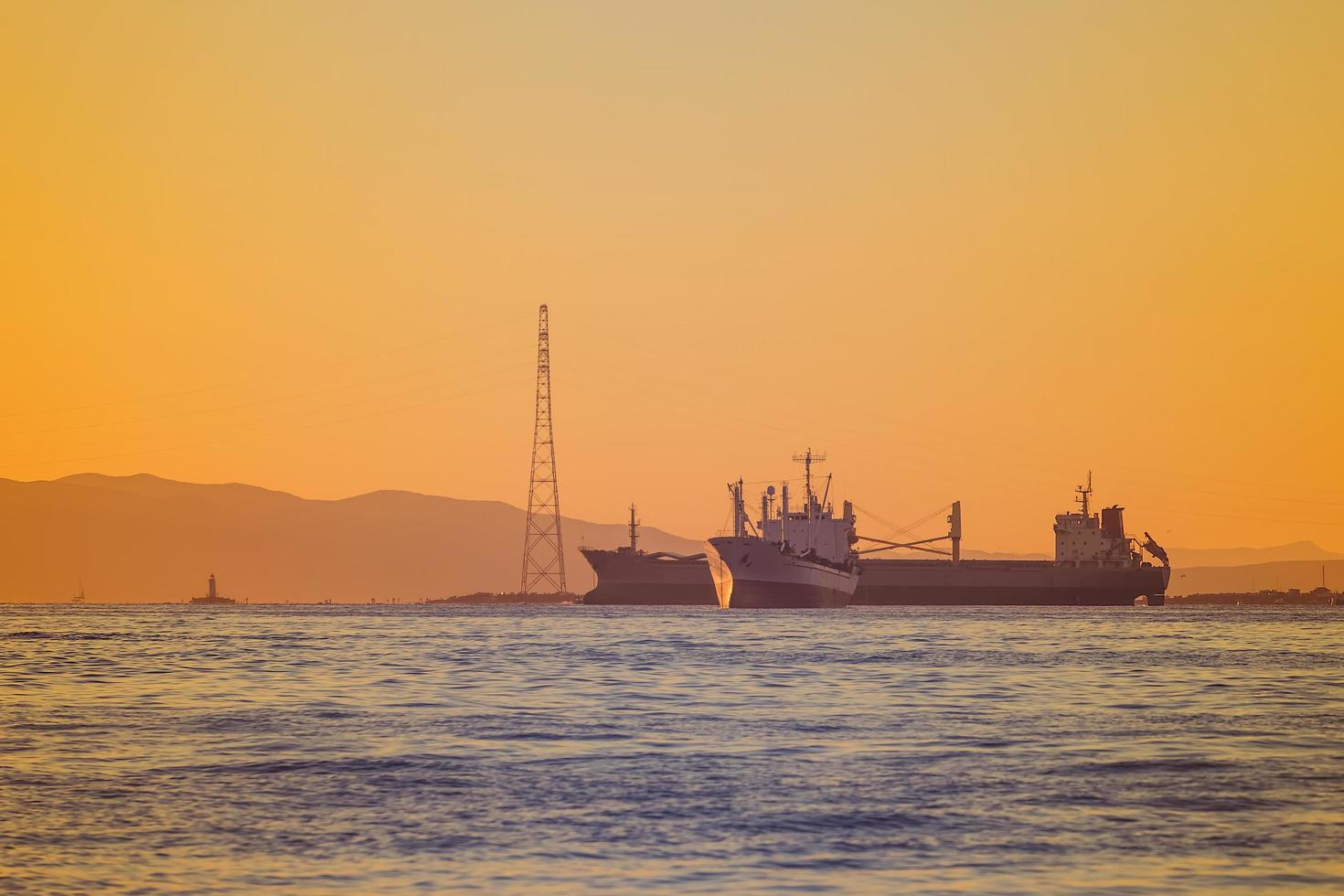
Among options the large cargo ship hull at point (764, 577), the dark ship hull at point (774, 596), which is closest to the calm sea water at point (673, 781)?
the large cargo ship hull at point (764, 577)

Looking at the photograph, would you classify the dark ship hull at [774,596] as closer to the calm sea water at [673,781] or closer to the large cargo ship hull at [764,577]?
the large cargo ship hull at [764,577]

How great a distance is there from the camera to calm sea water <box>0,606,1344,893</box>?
57.7 ft

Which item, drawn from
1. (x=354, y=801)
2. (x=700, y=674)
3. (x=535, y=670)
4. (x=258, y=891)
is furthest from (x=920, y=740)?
(x=535, y=670)

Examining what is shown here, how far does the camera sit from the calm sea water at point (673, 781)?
17.6 m

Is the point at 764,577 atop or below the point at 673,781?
atop

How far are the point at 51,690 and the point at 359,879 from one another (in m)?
33.9

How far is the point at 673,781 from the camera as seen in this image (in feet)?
81.8

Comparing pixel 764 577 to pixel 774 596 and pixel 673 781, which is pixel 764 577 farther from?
pixel 673 781

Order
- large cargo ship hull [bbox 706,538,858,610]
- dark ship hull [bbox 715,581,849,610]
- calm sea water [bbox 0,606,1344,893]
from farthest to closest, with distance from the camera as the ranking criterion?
dark ship hull [bbox 715,581,849,610] → large cargo ship hull [bbox 706,538,858,610] → calm sea water [bbox 0,606,1344,893]

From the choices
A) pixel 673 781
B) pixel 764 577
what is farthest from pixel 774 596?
pixel 673 781

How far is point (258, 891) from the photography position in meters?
16.3

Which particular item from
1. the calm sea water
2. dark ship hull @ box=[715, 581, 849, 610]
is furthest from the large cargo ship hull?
the calm sea water

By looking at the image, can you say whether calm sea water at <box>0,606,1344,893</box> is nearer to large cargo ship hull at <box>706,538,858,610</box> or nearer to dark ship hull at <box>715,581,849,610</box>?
large cargo ship hull at <box>706,538,858,610</box>

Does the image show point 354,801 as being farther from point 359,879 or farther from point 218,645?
point 218,645
